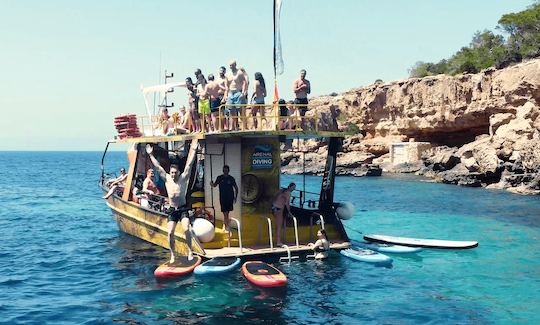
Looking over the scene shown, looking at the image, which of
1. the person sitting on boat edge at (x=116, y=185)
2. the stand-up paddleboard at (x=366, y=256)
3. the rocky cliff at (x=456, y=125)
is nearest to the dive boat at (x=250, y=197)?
the stand-up paddleboard at (x=366, y=256)

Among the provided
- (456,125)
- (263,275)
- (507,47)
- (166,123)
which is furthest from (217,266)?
(507,47)

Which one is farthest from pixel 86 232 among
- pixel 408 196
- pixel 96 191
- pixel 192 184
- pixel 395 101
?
pixel 395 101

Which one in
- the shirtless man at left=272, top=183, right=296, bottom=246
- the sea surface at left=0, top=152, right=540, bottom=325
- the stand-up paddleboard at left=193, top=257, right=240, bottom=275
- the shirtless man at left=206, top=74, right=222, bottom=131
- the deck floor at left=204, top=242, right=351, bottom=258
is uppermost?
the shirtless man at left=206, top=74, right=222, bottom=131

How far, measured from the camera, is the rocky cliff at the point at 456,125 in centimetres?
3970

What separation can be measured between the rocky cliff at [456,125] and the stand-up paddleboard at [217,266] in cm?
2013

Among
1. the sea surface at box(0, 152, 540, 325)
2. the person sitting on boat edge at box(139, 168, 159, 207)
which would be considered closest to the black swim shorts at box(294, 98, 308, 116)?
the sea surface at box(0, 152, 540, 325)

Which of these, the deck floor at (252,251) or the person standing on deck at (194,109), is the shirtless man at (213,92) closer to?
the person standing on deck at (194,109)

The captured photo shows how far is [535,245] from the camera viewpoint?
1917 centimetres

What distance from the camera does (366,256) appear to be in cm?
1474

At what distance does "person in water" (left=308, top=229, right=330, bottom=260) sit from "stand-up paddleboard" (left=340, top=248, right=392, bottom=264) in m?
0.70

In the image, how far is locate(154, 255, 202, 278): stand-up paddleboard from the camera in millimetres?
12945

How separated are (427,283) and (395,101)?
51.5 meters

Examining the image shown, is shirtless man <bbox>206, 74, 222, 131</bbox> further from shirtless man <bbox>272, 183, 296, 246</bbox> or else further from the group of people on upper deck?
shirtless man <bbox>272, 183, 296, 246</bbox>

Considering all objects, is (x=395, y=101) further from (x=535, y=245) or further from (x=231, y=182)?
(x=231, y=182)
